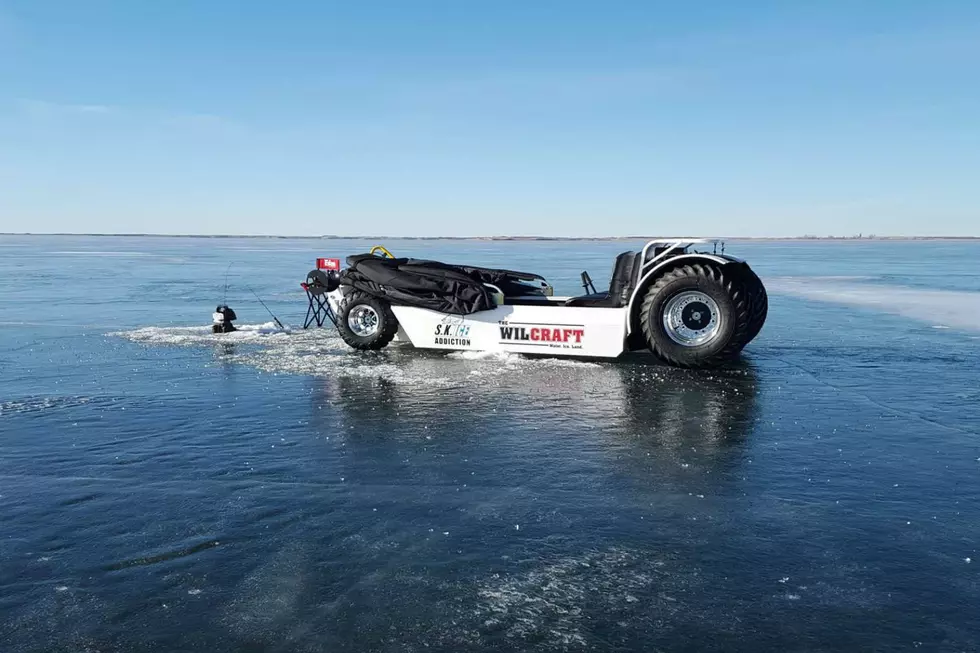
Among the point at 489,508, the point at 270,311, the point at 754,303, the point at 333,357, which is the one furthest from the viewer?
the point at 270,311

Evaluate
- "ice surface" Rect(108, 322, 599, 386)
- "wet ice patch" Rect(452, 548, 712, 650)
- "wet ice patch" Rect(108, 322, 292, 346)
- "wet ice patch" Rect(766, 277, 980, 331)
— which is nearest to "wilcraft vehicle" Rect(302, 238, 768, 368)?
"ice surface" Rect(108, 322, 599, 386)

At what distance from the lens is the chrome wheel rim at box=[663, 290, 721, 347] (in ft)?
25.1

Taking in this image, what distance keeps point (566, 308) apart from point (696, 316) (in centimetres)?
147

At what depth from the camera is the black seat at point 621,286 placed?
8.12 metres

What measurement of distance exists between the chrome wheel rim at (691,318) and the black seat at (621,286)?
1.89ft

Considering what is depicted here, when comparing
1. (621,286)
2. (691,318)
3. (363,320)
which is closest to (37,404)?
(363,320)

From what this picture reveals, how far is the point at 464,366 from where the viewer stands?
26.3ft

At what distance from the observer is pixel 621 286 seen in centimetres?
829

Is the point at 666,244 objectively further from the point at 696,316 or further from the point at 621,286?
the point at 696,316

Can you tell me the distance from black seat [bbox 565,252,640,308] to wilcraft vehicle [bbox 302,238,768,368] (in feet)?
0.04

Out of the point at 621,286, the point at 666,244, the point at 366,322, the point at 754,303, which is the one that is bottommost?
the point at 366,322

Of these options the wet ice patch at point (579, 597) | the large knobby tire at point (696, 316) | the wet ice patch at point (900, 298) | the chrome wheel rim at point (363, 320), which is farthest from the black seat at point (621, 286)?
the wet ice patch at point (900, 298)

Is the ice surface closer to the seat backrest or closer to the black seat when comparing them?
the black seat

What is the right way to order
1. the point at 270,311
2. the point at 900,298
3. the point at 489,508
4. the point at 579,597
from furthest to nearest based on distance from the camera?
the point at 900,298
the point at 270,311
the point at 489,508
the point at 579,597
